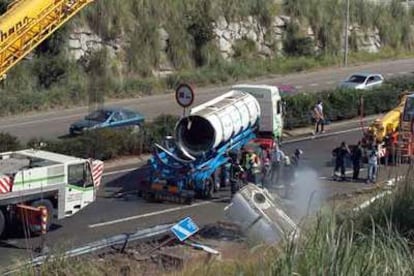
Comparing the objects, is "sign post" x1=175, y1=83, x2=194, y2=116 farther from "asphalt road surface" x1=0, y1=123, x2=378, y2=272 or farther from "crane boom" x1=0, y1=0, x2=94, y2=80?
"crane boom" x1=0, y1=0, x2=94, y2=80

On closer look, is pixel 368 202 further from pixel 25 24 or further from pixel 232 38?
pixel 232 38

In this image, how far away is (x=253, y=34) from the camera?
2367 inches

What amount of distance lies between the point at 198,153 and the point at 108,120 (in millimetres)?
10013

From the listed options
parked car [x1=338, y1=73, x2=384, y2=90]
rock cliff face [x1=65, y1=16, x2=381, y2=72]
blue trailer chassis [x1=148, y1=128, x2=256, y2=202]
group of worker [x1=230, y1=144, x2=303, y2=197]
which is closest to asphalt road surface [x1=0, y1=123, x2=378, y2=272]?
blue trailer chassis [x1=148, y1=128, x2=256, y2=202]

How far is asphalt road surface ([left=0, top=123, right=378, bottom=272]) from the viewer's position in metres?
20.6

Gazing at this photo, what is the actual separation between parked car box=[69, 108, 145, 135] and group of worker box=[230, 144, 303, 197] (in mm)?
7965

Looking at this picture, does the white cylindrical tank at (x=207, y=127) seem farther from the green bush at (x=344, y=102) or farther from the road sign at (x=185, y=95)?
the green bush at (x=344, y=102)

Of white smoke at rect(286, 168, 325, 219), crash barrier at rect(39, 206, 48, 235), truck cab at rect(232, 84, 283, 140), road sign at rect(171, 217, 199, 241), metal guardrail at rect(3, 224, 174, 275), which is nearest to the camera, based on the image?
metal guardrail at rect(3, 224, 174, 275)

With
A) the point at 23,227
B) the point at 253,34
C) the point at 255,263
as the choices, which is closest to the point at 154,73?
the point at 253,34

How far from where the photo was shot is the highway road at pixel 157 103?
38.3 m

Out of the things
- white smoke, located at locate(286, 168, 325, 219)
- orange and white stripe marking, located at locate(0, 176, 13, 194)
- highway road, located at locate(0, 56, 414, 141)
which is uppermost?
orange and white stripe marking, located at locate(0, 176, 13, 194)

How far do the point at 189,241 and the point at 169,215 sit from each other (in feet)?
23.3

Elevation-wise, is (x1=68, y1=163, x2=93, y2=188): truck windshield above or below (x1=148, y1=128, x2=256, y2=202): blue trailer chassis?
above

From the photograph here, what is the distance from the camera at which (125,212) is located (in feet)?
79.2
